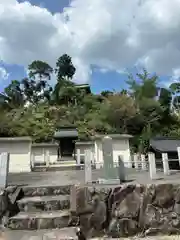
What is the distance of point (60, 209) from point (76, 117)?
24.3 m

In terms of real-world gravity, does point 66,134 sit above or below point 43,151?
above

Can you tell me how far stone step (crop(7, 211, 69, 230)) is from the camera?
5070 mm

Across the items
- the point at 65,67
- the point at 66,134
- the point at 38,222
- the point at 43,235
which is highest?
the point at 65,67

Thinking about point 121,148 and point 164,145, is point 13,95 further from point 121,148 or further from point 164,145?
point 164,145

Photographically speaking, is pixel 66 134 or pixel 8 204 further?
pixel 66 134

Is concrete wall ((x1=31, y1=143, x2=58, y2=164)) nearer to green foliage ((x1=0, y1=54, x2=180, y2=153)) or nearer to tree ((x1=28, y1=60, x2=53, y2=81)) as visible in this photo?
green foliage ((x1=0, y1=54, x2=180, y2=153))

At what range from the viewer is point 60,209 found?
5.74 metres

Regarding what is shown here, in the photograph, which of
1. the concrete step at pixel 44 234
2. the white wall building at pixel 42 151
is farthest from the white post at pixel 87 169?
the white wall building at pixel 42 151

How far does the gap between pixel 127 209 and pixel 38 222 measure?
2209 mm

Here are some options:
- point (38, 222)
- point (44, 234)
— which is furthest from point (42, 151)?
point (44, 234)

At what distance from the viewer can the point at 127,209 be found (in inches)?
222

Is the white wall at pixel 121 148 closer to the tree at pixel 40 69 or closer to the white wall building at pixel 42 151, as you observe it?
the white wall building at pixel 42 151

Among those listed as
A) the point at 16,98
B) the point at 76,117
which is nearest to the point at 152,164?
the point at 76,117

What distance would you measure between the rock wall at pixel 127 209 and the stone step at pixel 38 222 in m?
0.38
